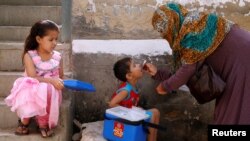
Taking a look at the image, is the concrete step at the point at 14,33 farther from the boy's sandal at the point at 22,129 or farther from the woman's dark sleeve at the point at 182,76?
the woman's dark sleeve at the point at 182,76

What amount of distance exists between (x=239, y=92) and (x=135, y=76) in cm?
103

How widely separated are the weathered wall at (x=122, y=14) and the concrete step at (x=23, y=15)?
1.27m

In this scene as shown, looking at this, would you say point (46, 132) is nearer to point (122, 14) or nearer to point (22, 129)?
point (22, 129)

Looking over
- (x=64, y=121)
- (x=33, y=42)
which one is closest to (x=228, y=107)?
(x=64, y=121)

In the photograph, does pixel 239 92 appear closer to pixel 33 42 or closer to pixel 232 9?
pixel 232 9

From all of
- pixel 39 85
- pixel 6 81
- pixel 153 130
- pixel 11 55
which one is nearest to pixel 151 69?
pixel 153 130

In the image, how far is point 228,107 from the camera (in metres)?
3.16

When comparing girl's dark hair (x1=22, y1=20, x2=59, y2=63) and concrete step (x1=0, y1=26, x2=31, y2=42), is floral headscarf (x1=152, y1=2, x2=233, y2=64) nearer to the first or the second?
girl's dark hair (x1=22, y1=20, x2=59, y2=63)

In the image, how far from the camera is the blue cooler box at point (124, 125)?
335 centimetres

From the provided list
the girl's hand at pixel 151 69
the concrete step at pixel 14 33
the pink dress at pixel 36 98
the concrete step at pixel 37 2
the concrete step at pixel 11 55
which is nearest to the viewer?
the pink dress at pixel 36 98

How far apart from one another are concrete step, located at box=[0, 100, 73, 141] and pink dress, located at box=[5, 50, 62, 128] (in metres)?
0.14

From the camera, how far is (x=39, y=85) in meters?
3.53

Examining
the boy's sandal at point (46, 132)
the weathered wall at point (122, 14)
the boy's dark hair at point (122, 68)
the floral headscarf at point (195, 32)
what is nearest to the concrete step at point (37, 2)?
the weathered wall at point (122, 14)

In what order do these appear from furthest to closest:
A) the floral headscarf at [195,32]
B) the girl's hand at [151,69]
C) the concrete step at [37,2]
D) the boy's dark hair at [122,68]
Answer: the concrete step at [37,2], the boy's dark hair at [122,68], the girl's hand at [151,69], the floral headscarf at [195,32]
